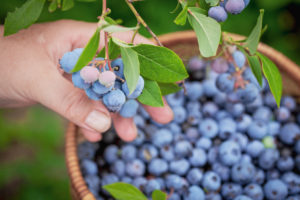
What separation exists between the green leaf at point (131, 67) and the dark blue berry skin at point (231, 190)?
67cm

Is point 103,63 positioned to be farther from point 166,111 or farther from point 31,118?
point 31,118

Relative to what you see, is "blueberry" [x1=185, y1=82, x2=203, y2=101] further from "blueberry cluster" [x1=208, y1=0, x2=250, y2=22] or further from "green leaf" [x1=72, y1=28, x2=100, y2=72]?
"green leaf" [x1=72, y1=28, x2=100, y2=72]

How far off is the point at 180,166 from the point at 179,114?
191 millimetres

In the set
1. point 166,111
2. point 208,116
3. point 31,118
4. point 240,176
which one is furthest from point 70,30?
point 31,118

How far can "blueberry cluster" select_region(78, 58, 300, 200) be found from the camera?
1043 mm

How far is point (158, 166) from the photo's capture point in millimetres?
1079

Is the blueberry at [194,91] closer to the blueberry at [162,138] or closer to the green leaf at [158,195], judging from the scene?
the blueberry at [162,138]

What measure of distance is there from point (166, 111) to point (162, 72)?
41 centimetres

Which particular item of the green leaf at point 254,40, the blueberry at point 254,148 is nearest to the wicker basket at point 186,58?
the blueberry at point 254,148

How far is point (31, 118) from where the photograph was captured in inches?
66.3

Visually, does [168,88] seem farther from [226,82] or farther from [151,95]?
[226,82]

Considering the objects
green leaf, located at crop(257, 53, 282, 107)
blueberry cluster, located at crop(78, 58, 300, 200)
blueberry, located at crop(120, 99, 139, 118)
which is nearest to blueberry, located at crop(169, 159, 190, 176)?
blueberry cluster, located at crop(78, 58, 300, 200)

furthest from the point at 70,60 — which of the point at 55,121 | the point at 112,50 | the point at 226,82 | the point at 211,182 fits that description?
the point at 55,121

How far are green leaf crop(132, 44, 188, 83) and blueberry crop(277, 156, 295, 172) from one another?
0.65m
